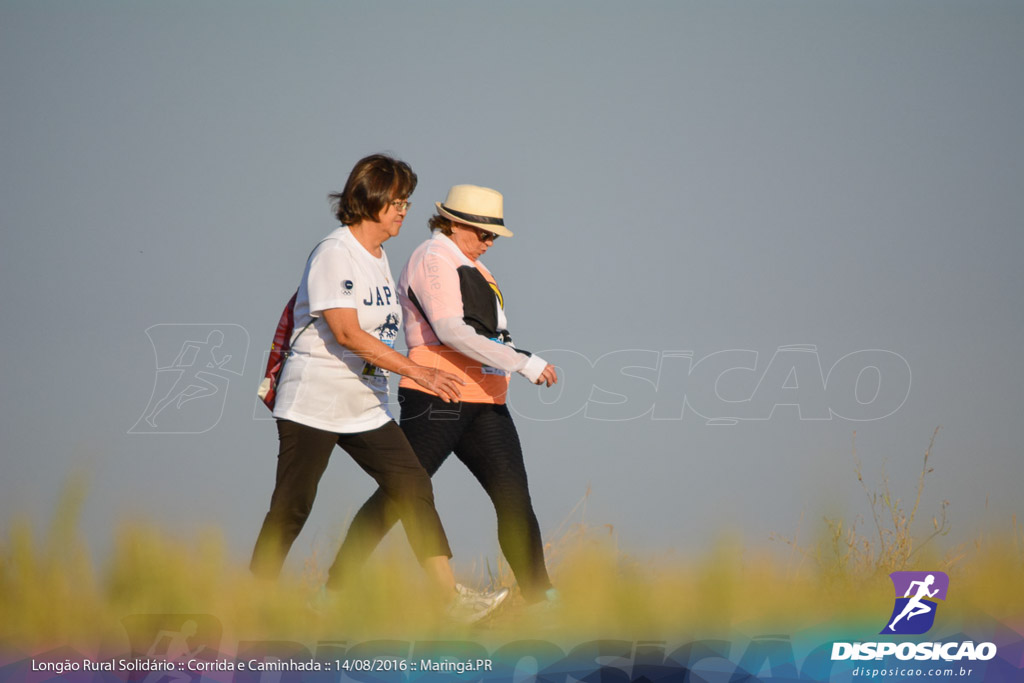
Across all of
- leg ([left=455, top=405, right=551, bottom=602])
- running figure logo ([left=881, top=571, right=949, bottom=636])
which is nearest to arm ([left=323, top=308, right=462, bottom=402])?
leg ([left=455, top=405, right=551, bottom=602])

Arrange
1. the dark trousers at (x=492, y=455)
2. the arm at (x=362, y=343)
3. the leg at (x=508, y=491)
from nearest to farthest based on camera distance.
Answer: the arm at (x=362, y=343) < the dark trousers at (x=492, y=455) < the leg at (x=508, y=491)

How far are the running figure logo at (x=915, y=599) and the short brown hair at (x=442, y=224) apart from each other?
2.55 meters

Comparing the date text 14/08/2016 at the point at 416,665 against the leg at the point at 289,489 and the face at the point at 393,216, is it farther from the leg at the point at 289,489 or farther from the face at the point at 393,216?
the face at the point at 393,216

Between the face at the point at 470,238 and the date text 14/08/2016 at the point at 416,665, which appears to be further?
the face at the point at 470,238

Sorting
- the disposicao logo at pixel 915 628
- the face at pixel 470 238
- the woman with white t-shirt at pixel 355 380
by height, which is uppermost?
the face at pixel 470 238

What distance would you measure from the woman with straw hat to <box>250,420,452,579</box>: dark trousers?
0.60 ft

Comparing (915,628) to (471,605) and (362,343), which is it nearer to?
(471,605)

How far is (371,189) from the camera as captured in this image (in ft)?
16.0

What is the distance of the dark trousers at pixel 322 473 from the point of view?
4730mm

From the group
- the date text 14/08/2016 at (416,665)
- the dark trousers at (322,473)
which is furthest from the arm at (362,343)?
the date text 14/08/2016 at (416,665)

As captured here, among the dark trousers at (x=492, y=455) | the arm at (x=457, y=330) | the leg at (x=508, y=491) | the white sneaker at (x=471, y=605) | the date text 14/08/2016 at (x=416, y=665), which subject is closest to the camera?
the date text 14/08/2016 at (x=416, y=665)

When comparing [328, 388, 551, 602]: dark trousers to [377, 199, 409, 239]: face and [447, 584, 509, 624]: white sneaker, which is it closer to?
[447, 584, 509, 624]: white sneaker

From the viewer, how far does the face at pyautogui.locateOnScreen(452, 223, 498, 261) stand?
5441 mm

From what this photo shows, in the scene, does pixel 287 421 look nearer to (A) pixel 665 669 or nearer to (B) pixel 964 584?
(A) pixel 665 669
